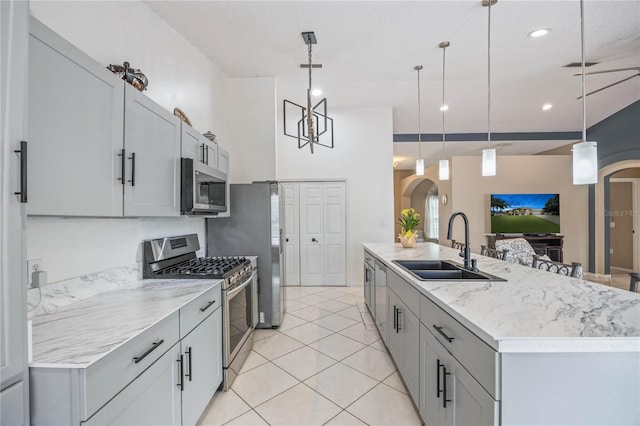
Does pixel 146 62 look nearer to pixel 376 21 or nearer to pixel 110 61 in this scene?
pixel 110 61

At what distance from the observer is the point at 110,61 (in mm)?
→ 1908

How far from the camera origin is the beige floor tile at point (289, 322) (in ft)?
10.9

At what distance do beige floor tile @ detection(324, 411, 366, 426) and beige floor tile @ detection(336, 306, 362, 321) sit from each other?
1.73 metres

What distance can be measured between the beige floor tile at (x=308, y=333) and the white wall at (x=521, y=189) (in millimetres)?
4580

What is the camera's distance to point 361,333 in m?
3.15

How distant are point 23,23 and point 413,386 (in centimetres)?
239

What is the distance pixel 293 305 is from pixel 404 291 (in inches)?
98.3

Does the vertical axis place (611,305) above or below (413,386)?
above

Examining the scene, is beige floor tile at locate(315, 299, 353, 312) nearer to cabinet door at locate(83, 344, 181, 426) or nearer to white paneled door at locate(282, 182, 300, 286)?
white paneled door at locate(282, 182, 300, 286)

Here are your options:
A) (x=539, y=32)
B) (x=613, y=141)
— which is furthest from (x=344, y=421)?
(x=613, y=141)

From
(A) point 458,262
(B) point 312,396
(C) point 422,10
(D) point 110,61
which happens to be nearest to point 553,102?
(C) point 422,10

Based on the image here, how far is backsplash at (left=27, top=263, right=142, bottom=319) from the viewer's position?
134 cm

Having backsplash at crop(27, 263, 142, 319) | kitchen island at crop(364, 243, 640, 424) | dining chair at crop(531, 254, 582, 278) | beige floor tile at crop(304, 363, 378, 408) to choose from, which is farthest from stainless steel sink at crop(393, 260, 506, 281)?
backsplash at crop(27, 263, 142, 319)

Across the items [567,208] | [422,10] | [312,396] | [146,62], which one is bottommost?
[312,396]
